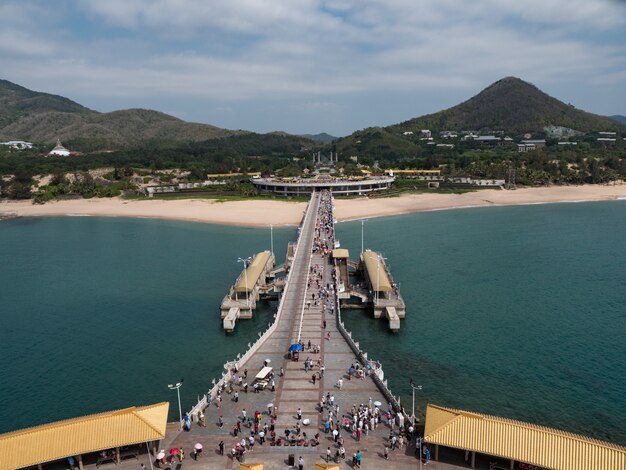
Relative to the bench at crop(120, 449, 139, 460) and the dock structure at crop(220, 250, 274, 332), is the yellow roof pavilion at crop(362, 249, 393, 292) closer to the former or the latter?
the dock structure at crop(220, 250, 274, 332)

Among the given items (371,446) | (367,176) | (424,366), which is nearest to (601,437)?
(424,366)

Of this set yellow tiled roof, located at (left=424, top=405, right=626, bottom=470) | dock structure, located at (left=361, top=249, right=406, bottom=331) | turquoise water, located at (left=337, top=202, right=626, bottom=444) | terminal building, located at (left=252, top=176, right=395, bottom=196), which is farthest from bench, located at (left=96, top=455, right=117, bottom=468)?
terminal building, located at (left=252, top=176, right=395, bottom=196)

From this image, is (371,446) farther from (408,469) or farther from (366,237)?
(366,237)

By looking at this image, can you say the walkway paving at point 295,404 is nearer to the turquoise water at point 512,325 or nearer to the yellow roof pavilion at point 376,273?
the turquoise water at point 512,325

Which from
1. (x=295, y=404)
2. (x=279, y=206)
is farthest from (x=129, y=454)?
(x=279, y=206)

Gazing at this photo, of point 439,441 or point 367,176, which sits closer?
point 439,441

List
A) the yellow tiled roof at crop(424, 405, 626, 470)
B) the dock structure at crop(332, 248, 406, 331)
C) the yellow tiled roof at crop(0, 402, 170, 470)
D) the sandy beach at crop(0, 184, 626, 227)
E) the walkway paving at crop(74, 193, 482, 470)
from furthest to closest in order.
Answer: the sandy beach at crop(0, 184, 626, 227) → the dock structure at crop(332, 248, 406, 331) → the walkway paving at crop(74, 193, 482, 470) → the yellow tiled roof at crop(0, 402, 170, 470) → the yellow tiled roof at crop(424, 405, 626, 470)

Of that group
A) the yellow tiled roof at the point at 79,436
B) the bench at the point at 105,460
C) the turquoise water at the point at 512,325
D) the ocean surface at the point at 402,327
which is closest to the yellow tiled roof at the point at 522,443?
the turquoise water at the point at 512,325
